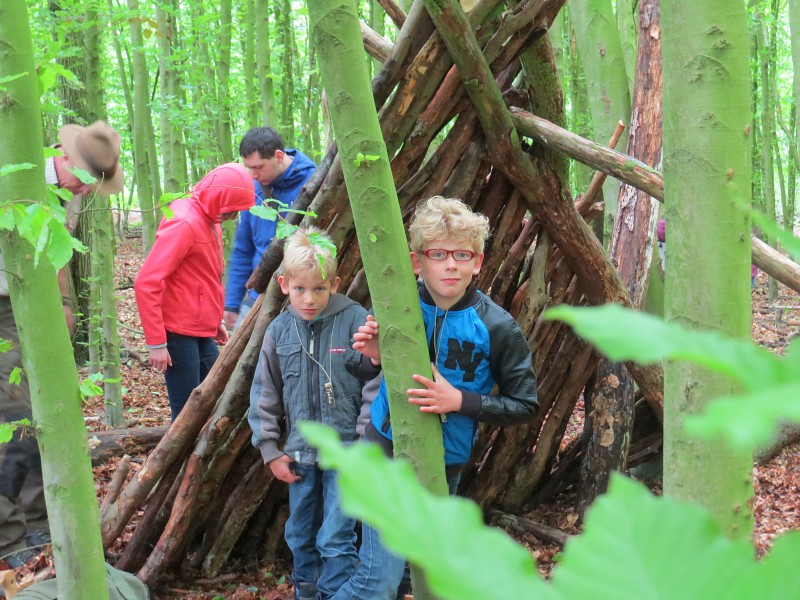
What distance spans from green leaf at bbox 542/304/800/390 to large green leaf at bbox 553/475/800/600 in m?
0.08

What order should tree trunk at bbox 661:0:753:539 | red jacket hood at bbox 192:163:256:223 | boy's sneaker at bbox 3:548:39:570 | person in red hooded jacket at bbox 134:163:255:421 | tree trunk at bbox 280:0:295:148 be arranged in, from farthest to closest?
tree trunk at bbox 280:0:295:148, person in red hooded jacket at bbox 134:163:255:421, red jacket hood at bbox 192:163:256:223, boy's sneaker at bbox 3:548:39:570, tree trunk at bbox 661:0:753:539

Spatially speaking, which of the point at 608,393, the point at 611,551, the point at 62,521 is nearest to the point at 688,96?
the point at 611,551

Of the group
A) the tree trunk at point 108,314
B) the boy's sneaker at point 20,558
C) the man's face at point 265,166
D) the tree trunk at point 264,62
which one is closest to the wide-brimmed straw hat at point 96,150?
the man's face at point 265,166

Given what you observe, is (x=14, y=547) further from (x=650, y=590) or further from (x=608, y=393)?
(x=650, y=590)

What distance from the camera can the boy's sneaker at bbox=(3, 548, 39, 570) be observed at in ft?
12.6

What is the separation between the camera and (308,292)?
3.26 m

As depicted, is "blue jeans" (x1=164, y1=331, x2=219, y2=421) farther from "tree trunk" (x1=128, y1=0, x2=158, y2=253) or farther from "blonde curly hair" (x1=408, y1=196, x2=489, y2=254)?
"blonde curly hair" (x1=408, y1=196, x2=489, y2=254)

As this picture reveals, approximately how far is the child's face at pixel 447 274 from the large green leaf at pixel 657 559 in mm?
2608

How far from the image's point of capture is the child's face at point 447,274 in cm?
293

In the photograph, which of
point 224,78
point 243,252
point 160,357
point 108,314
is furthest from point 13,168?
point 224,78

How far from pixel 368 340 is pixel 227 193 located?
1.84 m

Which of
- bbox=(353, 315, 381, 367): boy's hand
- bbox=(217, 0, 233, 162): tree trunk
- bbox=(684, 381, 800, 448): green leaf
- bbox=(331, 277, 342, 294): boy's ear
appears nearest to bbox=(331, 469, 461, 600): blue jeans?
bbox=(353, 315, 381, 367): boy's hand

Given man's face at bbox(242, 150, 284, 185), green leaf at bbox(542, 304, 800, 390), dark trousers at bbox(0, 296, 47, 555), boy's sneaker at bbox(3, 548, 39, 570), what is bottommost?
boy's sneaker at bbox(3, 548, 39, 570)

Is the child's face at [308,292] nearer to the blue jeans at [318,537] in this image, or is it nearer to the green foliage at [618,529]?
the blue jeans at [318,537]
